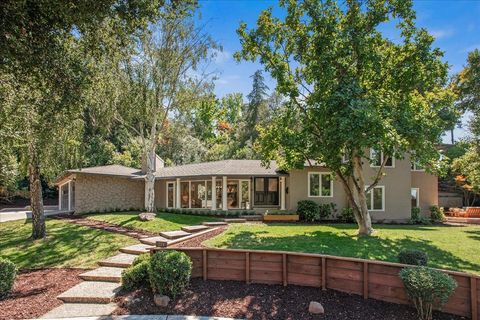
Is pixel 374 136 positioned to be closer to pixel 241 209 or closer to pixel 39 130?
pixel 39 130

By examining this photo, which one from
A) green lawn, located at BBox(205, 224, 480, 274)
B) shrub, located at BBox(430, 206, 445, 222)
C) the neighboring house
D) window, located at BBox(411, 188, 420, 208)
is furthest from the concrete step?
shrub, located at BBox(430, 206, 445, 222)

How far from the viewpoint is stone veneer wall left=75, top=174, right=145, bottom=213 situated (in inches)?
845

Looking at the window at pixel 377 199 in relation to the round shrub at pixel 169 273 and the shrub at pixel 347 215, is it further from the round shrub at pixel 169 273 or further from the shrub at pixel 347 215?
the round shrub at pixel 169 273

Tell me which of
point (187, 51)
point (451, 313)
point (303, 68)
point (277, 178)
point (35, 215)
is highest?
point (187, 51)

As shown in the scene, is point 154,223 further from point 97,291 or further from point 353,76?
point 353,76

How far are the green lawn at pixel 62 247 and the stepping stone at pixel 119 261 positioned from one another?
17.7 inches

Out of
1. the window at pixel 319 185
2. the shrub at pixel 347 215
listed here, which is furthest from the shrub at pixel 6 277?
the shrub at pixel 347 215

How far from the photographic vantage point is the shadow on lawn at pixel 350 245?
853 cm

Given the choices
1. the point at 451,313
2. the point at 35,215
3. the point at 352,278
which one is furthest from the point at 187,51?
the point at 451,313

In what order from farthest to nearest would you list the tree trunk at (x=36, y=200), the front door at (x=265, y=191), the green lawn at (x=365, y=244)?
the front door at (x=265, y=191) → the tree trunk at (x=36, y=200) → the green lawn at (x=365, y=244)

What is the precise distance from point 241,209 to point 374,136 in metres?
11.4

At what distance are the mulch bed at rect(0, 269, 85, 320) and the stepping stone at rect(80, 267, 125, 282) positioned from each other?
0.24 m

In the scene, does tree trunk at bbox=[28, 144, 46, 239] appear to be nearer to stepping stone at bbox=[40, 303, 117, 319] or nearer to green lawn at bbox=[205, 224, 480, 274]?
stepping stone at bbox=[40, 303, 117, 319]

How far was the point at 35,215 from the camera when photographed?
12.5 m
